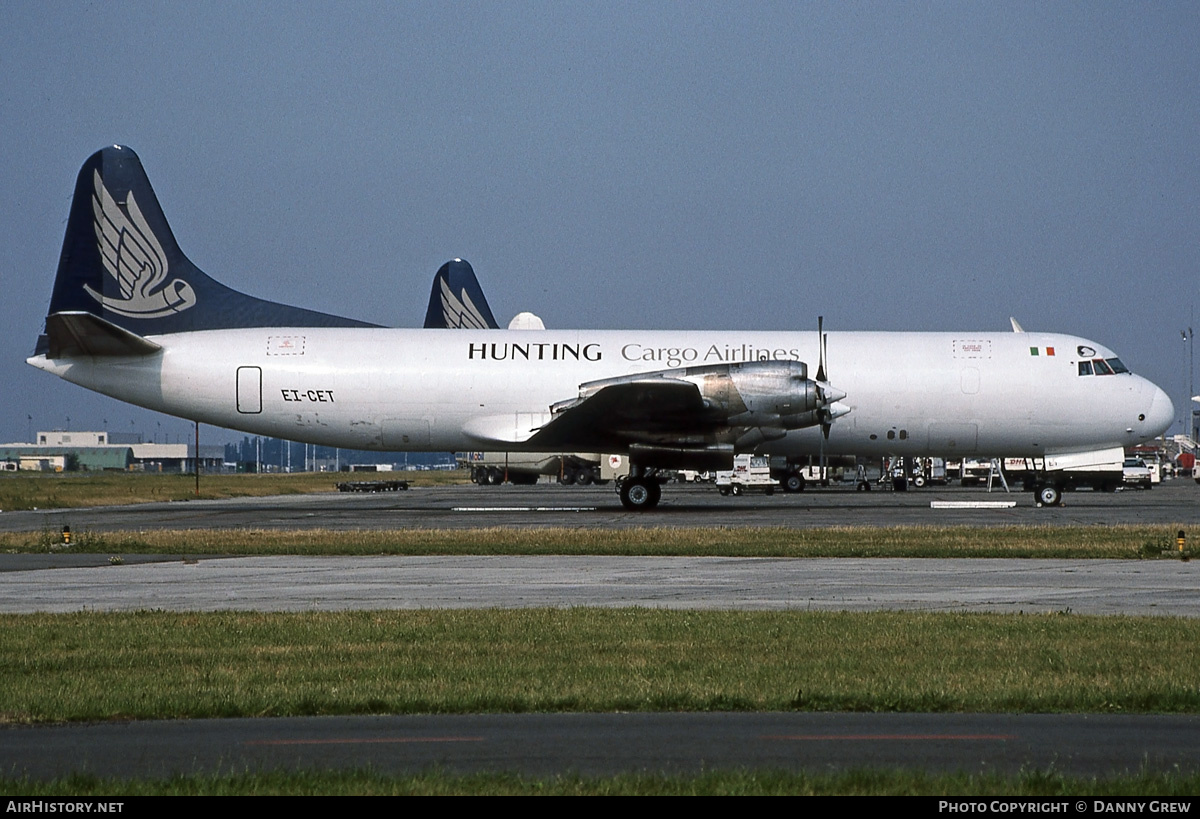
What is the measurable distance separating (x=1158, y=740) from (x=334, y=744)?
5.18 m

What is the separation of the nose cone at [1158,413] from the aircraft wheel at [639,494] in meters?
15.0

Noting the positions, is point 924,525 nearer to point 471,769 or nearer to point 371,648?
point 371,648

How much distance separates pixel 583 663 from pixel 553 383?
989 inches

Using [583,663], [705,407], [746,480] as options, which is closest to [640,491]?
[705,407]

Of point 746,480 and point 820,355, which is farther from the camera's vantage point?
point 746,480

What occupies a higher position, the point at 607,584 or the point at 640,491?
the point at 640,491

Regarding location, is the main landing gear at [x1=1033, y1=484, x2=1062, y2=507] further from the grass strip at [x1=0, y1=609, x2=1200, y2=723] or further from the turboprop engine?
the grass strip at [x1=0, y1=609, x2=1200, y2=723]

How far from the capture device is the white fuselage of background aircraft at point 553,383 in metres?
35.6

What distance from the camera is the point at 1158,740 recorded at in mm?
7660

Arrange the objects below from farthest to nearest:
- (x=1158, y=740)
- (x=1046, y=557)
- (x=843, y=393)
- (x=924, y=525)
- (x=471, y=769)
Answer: (x=843, y=393) → (x=924, y=525) → (x=1046, y=557) → (x=1158, y=740) → (x=471, y=769)

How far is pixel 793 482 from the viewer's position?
203 feet

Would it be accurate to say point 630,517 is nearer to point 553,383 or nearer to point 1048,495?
point 553,383

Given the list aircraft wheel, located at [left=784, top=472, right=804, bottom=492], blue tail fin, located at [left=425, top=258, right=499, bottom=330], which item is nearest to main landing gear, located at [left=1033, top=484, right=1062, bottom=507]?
aircraft wheel, located at [left=784, top=472, right=804, bottom=492]
